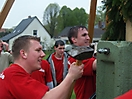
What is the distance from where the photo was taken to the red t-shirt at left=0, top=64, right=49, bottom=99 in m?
2.39

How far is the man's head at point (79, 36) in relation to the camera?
344 cm

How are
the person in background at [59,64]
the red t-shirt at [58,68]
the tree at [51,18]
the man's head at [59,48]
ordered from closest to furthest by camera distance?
the person in background at [59,64] < the red t-shirt at [58,68] < the man's head at [59,48] < the tree at [51,18]

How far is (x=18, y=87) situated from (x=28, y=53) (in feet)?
1.40

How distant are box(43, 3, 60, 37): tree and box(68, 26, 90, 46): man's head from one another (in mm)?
71139

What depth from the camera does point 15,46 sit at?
278 cm

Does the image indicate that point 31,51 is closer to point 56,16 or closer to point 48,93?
point 48,93

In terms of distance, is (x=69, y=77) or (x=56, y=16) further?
(x=56, y=16)

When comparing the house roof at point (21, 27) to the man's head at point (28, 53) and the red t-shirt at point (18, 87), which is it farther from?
the red t-shirt at point (18, 87)

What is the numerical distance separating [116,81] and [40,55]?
843 mm

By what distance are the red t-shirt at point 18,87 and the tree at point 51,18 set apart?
237ft

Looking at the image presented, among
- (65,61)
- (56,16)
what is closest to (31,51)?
(65,61)

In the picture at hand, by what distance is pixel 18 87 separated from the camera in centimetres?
239

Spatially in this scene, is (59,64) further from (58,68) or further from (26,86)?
(26,86)

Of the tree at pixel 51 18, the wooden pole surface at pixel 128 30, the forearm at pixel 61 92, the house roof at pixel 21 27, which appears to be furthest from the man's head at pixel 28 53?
the tree at pixel 51 18
